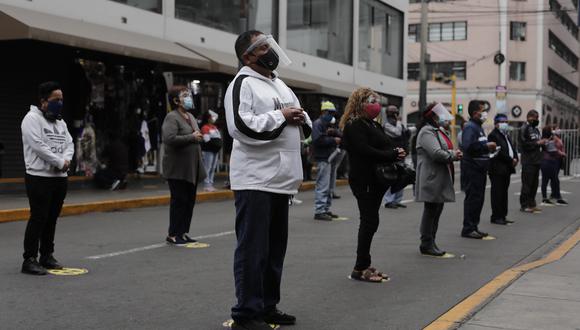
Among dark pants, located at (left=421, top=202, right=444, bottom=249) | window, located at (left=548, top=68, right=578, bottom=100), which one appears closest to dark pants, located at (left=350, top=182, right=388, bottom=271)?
dark pants, located at (left=421, top=202, right=444, bottom=249)

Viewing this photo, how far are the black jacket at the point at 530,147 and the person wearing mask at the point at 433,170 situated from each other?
18.5ft

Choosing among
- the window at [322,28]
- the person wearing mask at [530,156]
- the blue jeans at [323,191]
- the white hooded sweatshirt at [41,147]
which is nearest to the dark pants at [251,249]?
the white hooded sweatshirt at [41,147]

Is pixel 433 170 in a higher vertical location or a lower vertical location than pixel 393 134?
lower

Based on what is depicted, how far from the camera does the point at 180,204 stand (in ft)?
29.1

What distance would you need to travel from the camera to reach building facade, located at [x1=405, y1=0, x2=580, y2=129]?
53.7m

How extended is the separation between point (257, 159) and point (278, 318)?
1199 millimetres

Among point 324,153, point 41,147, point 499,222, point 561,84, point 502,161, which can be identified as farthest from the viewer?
point 561,84

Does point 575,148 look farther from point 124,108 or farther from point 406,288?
point 406,288

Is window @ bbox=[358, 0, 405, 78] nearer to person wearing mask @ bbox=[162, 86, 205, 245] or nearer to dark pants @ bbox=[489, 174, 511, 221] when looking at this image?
dark pants @ bbox=[489, 174, 511, 221]

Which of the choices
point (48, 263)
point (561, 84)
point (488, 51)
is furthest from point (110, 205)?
point (561, 84)

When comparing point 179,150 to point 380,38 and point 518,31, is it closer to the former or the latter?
point 380,38

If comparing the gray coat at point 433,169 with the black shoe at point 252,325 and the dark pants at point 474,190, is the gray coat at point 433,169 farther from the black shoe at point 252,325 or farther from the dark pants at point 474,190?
the black shoe at point 252,325

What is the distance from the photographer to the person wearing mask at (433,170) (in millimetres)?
8367

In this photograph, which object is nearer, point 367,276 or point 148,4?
point 367,276
